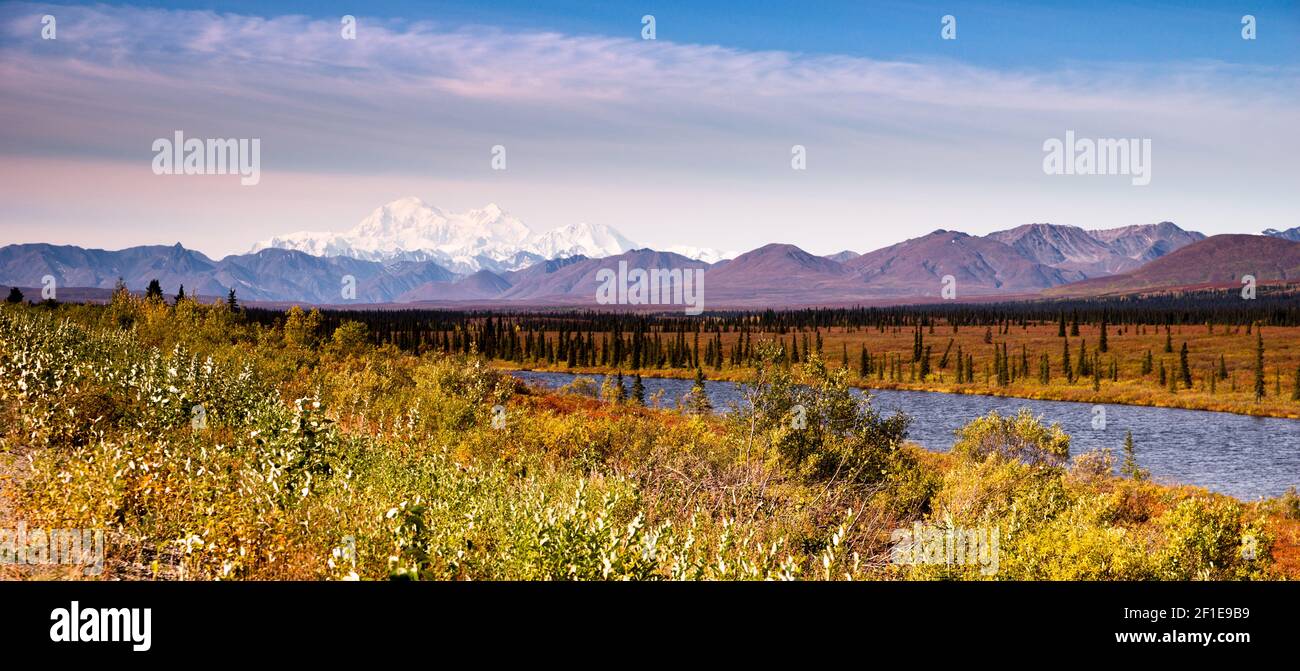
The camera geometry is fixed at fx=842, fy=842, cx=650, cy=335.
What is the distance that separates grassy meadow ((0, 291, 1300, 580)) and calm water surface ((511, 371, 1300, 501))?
12.0 meters

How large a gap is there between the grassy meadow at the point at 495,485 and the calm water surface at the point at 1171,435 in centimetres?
1198

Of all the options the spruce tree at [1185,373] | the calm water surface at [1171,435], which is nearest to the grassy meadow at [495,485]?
the calm water surface at [1171,435]

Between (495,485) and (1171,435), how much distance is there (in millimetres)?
76908

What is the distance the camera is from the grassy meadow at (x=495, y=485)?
9805mm

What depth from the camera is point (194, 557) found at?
9.96m

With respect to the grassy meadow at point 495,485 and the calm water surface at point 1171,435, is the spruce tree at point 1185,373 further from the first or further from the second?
the grassy meadow at point 495,485

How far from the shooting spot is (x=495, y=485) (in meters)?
14.7

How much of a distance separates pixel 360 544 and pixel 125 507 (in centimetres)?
470
